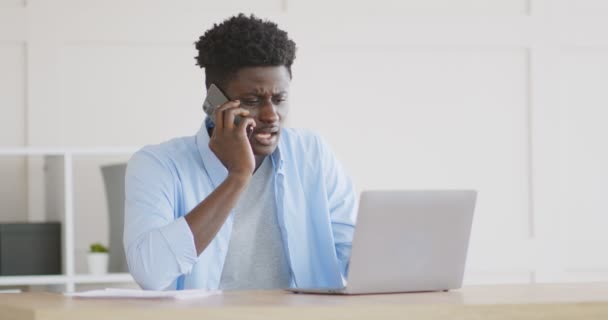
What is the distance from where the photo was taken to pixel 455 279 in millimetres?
2021

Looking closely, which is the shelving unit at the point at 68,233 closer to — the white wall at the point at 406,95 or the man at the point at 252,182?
the white wall at the point at 406,95

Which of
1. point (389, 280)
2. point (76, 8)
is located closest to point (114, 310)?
point (389, 280)

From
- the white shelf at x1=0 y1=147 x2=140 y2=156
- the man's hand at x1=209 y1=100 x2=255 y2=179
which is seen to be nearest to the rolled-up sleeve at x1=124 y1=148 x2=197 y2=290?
the man's hand at x1=209 y1=100 x2=255 y2=179

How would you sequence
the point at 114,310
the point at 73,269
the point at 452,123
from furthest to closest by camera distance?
the point at 452,123, the point at 73,269, the point at 114,310

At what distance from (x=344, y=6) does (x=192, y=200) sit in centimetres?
217

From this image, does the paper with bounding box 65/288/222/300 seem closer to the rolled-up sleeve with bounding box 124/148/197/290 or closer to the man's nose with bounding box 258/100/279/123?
the rolled-up sleeve with bounding box 124/148/197/290

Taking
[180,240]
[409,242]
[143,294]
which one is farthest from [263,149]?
[143,294]

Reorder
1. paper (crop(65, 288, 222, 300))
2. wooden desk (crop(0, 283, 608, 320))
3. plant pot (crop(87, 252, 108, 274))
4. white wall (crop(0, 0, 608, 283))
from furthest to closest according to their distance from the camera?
white wall (crop(0, 0, 608, 283)) → plant pot (crop(87, 252, 108, 274)) → paper (crop(65, 288, 222, 300)) → wooden desk (crop(0, 283, 608, 320))

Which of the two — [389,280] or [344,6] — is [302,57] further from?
[389,280]

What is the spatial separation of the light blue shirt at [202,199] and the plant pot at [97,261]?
147 cm

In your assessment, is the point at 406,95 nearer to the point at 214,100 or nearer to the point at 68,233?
the point at 68,233

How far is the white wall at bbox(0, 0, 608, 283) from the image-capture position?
4.17 m

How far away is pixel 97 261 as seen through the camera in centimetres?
386

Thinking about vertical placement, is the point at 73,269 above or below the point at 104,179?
below
